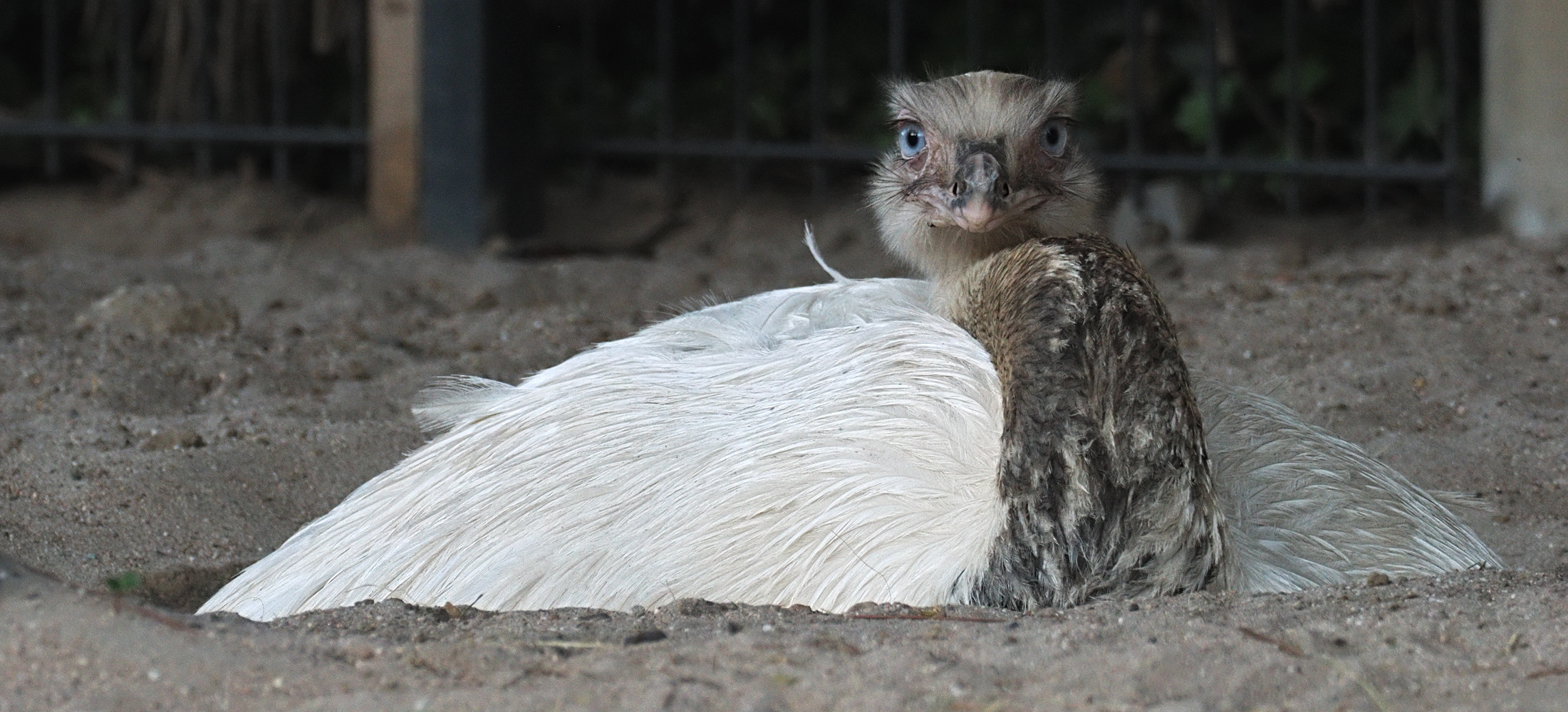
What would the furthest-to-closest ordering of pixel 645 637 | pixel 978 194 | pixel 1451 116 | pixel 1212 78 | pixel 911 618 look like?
pixel 1212 78
pixel 1451 116
pixel 978 194
pixel 911 618
pixel 645 637

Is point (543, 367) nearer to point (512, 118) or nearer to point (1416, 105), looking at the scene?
point (512, 118)

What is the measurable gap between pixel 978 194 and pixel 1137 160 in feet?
14.7

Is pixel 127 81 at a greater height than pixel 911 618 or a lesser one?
greater

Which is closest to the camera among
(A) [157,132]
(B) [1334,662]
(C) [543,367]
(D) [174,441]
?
(B) [1334,662]

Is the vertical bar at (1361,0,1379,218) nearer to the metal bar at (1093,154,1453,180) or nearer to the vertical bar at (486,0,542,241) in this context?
the metal bar at (1093,154,1453,180)

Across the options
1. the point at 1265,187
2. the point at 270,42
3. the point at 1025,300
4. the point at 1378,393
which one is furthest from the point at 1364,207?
the point at 1025,300

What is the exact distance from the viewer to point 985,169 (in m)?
3.52

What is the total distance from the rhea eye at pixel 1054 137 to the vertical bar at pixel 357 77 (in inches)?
193

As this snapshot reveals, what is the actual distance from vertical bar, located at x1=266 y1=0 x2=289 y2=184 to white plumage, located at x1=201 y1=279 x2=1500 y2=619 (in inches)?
179

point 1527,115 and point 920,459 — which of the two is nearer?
point 920,459

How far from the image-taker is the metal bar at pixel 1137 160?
770cm

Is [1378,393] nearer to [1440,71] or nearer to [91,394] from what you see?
[91,394]

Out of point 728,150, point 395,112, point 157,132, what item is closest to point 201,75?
point 157,132

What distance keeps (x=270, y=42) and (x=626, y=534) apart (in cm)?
612
